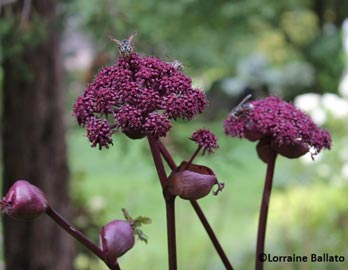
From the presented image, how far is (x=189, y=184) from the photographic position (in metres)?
0.63

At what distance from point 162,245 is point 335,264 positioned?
2.05 m

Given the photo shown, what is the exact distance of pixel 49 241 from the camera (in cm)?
219

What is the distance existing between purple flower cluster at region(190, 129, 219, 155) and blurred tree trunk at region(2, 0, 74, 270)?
1.51 metres

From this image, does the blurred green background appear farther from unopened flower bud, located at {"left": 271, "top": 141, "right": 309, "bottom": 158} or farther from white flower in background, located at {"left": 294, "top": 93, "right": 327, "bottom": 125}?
unopened flower bud, located at {"left": 271, "top": 141, "right": 309, "bottom": 158}

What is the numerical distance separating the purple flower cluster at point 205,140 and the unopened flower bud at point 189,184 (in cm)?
3

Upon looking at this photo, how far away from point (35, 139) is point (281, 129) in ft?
5.00

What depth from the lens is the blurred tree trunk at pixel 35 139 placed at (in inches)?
83.8

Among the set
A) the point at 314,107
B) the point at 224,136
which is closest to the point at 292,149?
the point at 224,136

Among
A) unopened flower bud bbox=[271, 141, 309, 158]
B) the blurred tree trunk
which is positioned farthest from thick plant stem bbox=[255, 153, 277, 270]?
the blurred tree trunk

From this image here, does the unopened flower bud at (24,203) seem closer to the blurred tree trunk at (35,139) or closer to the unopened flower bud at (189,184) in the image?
the unopened flower bud at (189,184)

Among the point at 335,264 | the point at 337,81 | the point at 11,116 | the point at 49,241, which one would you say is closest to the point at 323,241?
the point at 335,264

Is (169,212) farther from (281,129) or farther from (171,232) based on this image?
(281,129)

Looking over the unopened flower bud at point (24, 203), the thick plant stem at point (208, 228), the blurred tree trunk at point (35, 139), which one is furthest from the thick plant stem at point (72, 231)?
the blurred tree trunk at point (35, 139)

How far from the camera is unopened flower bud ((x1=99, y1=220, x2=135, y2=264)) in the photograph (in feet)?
2.16
